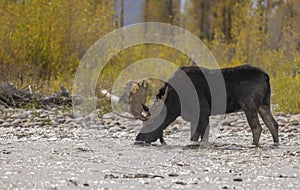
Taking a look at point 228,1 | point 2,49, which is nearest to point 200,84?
point 2,49

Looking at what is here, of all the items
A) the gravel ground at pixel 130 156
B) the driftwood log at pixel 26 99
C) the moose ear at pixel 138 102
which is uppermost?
the moose ear at pixel 138 102

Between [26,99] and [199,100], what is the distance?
5.58 metres

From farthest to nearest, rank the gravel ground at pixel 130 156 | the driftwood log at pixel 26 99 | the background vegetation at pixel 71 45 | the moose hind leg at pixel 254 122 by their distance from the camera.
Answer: the background vegetation at pixel 71 45 < the driftwood log at pixel 26 99 < the moose hind leg at pixel 254 122 < the gravel ground at pixel 130 156

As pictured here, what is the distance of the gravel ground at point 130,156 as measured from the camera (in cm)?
627

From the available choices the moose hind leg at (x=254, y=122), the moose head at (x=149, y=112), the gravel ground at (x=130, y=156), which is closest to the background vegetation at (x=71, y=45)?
the gravel ground at (x=130, y=156)

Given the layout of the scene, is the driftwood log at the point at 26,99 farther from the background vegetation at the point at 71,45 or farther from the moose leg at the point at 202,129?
the moose leg at the point at 202,129

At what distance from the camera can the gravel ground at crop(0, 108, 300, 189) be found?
627cm

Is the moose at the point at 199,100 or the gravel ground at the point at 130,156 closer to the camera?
the gravel ground at the point at 130,156

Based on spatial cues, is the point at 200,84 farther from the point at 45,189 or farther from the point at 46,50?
the point at 46,50

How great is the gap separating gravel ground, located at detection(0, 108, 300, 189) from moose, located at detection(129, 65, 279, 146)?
0.34 m

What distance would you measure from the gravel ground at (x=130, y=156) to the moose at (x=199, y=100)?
0.34 meters

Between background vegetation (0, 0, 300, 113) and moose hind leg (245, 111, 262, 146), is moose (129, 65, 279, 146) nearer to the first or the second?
moose hind leg (245, 111, 262, 146)

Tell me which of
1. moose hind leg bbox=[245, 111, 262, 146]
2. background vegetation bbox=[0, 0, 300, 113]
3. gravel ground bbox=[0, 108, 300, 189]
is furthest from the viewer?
background vegetation bbox=[0, 0, 300, 113]

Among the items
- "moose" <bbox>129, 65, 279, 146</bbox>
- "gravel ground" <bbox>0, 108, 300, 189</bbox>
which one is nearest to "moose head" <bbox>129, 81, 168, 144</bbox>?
"moose" <bbox>129, 65, 279, 146</bbox>
